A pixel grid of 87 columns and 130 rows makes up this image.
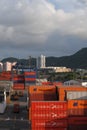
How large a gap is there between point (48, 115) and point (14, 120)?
1184 inches

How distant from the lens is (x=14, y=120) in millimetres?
69000

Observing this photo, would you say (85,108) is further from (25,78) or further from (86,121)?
(25,78)

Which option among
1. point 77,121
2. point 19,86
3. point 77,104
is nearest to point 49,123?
point 77,121

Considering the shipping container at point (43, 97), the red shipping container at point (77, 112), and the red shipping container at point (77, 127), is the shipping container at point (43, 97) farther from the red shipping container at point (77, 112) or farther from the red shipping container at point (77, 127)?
the red shipping container at point (77, 127)

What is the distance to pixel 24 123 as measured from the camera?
6462 cm

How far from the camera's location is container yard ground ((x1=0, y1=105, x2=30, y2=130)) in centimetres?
6016

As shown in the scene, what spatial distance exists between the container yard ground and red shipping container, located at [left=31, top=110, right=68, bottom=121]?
A: 19.6 metres

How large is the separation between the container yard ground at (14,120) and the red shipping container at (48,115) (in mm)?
19624

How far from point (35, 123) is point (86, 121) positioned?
5.01m

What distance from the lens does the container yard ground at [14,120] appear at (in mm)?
60156

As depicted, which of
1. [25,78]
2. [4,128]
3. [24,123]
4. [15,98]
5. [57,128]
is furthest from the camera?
[25,78]

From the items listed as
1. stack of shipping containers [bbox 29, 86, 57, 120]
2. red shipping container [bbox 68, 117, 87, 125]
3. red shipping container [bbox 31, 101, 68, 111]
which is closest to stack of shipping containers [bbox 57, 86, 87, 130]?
red shipping container [bbox 68, 117, 87, 125]

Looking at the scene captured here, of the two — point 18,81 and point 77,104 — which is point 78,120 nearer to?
point 77,104

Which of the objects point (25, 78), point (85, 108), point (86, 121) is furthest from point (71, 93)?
point (25, 78)
